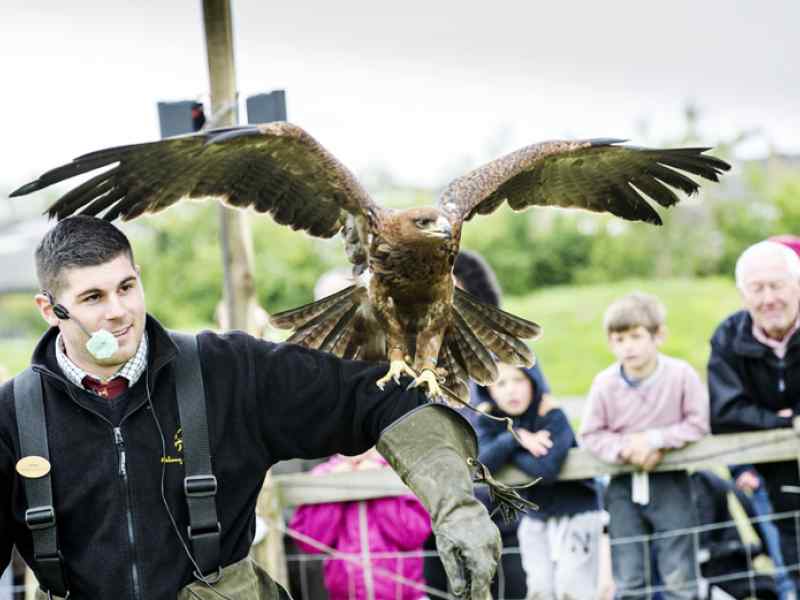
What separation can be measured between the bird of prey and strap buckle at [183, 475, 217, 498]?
0.77m

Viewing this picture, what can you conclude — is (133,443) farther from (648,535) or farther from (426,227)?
(648,535)

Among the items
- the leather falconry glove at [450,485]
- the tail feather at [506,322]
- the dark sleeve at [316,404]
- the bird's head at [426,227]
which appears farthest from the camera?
the tail feather at [506,322]

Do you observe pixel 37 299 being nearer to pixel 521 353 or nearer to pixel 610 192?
pixel 521 353

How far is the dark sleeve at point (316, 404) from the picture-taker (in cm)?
275

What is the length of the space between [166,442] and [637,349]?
2372 mm

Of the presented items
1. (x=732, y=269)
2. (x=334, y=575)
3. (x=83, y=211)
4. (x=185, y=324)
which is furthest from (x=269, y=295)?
(x=83, y=211)

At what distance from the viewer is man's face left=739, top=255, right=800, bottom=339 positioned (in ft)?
13.8

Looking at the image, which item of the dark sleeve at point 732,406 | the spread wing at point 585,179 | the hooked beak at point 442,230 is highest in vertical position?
the spread wing at point 585,179

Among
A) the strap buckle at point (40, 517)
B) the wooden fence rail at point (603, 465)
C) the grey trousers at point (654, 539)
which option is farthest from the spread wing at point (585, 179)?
the strap buckle at point (40, 517)

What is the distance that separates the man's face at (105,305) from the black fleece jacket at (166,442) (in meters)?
0.11

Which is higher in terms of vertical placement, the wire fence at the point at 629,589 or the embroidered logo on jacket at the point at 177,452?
the embroidered logo on jacket at the point at 177,452

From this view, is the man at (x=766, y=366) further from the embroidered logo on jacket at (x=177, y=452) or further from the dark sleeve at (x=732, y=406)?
the embroidered logo on jacket at (x=177, y=452)

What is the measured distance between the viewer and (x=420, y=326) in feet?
11.7

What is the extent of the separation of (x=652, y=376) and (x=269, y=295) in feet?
44.5
